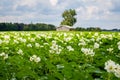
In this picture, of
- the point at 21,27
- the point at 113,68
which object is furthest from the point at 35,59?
the point at 21,27

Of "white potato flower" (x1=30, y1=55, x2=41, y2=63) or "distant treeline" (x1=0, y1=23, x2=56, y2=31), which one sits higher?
"white potato flower" (x1=30, y1=55, x2=41, y2=63)

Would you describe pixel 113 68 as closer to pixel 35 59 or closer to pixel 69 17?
pixel 35 59

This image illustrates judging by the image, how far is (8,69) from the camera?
17.3ft

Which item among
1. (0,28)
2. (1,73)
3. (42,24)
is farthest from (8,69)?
(42,24)

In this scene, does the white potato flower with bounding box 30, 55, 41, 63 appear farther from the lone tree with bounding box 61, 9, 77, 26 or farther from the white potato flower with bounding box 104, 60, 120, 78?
the lone tree with bounding box 61, 9, 77, 26

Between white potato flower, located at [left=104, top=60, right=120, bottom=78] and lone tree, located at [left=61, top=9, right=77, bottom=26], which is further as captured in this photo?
lone tree, located at [left=61, top=9, right=77, bottom=26]

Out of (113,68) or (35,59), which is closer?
(113,68)

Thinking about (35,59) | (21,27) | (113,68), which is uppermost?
(113,68)

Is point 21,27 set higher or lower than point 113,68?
lower

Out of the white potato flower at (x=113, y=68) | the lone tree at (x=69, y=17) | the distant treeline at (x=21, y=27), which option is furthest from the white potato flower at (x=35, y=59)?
the lone tree at (x=69, y=17)

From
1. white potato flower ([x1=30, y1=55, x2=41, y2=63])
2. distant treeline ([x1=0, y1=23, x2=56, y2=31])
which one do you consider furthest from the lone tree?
white potato flower ([x1=30, y1=55, x2=41, y2=63])

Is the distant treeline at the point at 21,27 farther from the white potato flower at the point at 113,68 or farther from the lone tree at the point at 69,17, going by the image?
the white potato flower at the point at 113,68

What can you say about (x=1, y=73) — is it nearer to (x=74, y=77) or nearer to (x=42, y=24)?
(x=74, y=77)

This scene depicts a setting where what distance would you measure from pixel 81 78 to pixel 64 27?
92.6m
